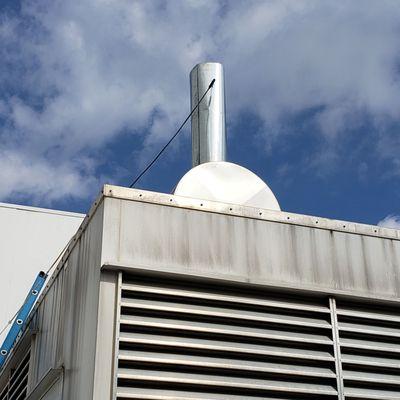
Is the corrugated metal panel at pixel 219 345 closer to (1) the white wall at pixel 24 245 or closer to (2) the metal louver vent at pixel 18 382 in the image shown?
(2) the metal louver vent at pixel 18 382

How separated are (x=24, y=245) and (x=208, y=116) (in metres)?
8.84

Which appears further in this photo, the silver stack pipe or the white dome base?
the silver stack pipe

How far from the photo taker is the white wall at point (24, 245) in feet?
68.6

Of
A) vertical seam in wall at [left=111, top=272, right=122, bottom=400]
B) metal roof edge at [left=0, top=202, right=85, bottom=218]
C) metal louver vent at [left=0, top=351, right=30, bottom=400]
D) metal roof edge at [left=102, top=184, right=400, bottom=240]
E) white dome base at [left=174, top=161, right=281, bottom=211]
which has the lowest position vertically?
vertical seam in wall at [left=111, top=272, right=122, bottom=400]

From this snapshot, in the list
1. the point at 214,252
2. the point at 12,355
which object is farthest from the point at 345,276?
the point at 12,355

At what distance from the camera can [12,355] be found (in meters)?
14.0

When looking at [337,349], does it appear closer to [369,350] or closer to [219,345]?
[369,350]

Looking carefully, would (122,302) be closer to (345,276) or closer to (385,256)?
(345,276)

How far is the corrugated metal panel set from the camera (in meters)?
8.96

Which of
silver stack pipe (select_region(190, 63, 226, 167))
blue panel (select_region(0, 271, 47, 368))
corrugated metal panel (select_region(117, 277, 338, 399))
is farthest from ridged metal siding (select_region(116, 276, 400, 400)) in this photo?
blue panel (select_region(0, 271, 47, 368))

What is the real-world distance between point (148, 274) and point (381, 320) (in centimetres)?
313

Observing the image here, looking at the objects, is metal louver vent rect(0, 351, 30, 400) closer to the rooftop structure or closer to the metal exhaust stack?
the rooftop structure

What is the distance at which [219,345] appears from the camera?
9.39 meters

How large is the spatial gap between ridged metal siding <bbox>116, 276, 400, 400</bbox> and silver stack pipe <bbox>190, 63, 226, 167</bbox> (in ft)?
15.2
